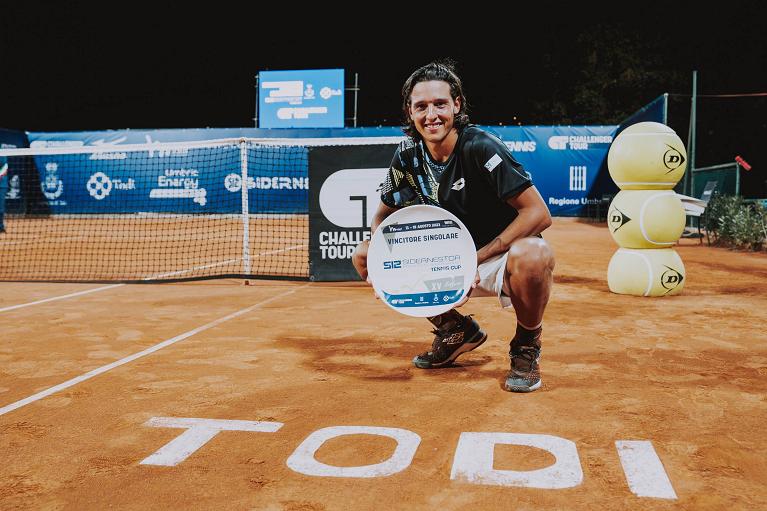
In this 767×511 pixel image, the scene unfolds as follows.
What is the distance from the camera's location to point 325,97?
1086 inches

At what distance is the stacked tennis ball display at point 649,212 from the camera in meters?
7.00

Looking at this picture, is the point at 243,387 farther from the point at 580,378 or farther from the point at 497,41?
the point at 497,41

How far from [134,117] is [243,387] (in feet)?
129

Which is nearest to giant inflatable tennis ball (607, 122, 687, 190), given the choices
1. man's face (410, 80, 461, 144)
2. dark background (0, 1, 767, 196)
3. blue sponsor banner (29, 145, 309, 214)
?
man's face (410, 80, 461, 144)

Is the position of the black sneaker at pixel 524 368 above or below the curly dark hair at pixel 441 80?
below

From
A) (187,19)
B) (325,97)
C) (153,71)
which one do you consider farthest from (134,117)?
(325,97)

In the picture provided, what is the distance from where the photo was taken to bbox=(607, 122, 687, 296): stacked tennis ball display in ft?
23.0

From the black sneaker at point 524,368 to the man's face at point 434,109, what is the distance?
49.3 inches

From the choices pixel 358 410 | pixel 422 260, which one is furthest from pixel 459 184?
pixel 358 410

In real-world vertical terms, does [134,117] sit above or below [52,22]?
below

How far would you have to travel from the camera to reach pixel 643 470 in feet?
8.41

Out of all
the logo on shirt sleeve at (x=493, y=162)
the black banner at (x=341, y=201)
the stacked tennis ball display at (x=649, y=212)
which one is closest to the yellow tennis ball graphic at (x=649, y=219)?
the stacked tennis ball display at (x=649, y=212)

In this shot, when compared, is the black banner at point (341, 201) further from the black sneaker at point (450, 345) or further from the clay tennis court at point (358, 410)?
the black sneaker at point (450, 345)

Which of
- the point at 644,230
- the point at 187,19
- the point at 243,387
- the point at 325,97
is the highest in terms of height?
the point at 187,19
